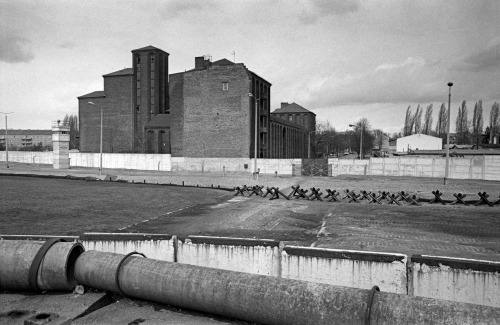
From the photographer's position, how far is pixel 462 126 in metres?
99.9

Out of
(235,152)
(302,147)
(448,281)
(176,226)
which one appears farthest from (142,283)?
(302,147)

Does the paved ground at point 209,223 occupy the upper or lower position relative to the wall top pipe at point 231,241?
lower

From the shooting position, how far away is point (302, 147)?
101000 mm

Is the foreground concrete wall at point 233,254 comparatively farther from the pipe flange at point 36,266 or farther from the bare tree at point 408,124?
the bare tree at point 408,124

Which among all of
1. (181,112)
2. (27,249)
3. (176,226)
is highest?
(181,112)

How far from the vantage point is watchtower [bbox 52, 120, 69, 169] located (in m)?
50.0

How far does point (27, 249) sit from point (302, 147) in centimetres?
9603

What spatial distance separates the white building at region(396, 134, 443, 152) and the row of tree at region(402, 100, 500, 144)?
641 cm

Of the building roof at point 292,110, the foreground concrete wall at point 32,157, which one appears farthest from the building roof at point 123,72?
the building roof at point 292,110

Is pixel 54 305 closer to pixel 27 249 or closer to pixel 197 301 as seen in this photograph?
pixel 27 249

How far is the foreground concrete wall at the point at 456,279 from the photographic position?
6312 millimetres

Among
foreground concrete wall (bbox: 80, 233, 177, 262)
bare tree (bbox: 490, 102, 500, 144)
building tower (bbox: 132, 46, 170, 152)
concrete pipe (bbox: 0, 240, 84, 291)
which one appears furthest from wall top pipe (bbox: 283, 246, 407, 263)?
bare tree (bbox: 490, 102, 500, 144)

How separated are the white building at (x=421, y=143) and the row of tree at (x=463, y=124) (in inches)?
252

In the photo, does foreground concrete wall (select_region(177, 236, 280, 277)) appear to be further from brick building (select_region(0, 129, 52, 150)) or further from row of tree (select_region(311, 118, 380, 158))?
brick building (select_region(0, 129, 52, 150))
